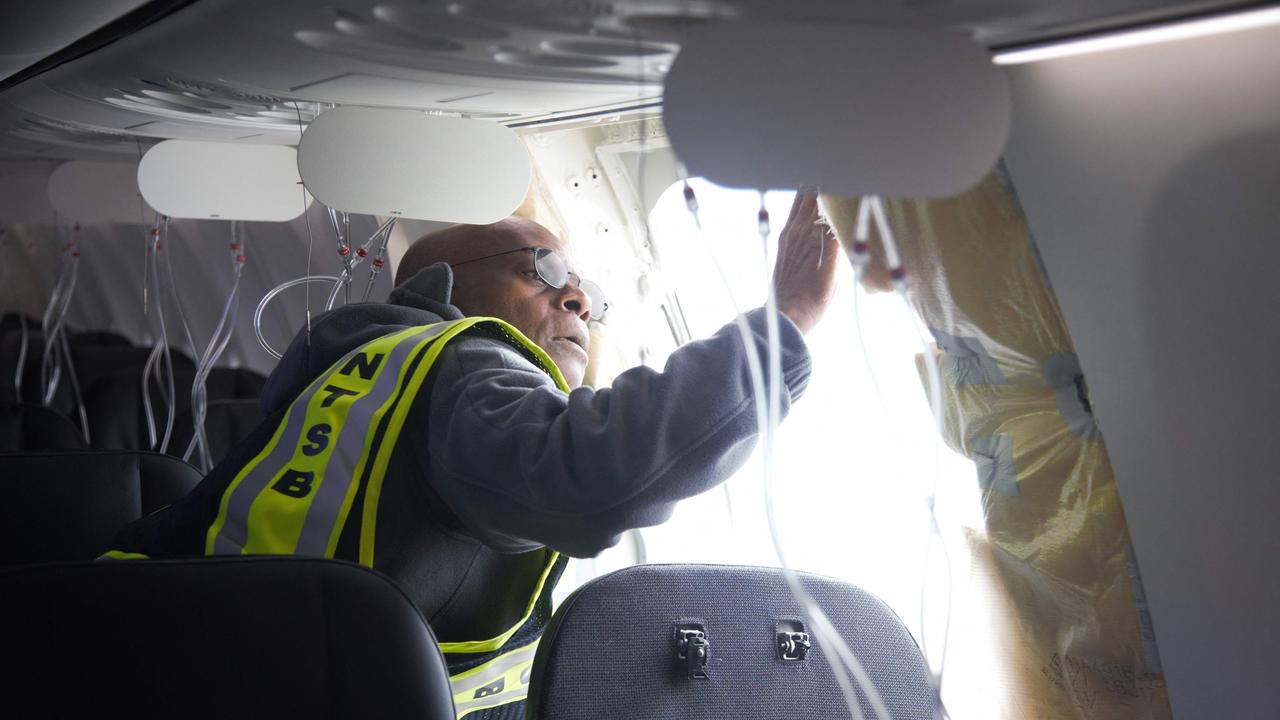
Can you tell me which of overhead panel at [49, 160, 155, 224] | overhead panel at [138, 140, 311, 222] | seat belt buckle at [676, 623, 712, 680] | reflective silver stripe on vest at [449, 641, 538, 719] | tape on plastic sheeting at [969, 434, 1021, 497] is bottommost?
reflective silver stripe on vest at [449, 641, 538, 719]

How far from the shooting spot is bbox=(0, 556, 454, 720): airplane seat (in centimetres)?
133

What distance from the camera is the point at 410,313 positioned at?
234 cm

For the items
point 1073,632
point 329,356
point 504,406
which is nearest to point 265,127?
point 329,356

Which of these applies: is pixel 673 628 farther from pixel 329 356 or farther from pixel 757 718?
pixel 329 356

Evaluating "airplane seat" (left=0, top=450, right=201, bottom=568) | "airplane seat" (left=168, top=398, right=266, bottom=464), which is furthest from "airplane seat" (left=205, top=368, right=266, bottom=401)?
"airplane seat" (left=0, top=450, right=201, bottom=568)

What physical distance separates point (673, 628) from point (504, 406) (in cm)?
44

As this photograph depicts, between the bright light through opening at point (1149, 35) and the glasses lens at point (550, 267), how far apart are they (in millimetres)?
1293

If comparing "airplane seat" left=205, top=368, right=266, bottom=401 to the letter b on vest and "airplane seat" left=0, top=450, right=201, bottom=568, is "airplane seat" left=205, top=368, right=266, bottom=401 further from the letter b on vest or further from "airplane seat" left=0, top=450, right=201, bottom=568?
the letter b on vest

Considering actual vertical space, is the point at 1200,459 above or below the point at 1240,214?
below

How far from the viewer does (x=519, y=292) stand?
2641 millimetres

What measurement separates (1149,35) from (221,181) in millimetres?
2717

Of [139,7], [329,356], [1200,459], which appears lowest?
[1200,459]

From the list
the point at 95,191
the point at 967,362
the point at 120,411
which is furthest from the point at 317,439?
→ the point at 120,411

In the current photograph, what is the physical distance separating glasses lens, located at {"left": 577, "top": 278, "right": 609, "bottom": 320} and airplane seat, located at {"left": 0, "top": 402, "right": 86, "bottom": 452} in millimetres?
2144
